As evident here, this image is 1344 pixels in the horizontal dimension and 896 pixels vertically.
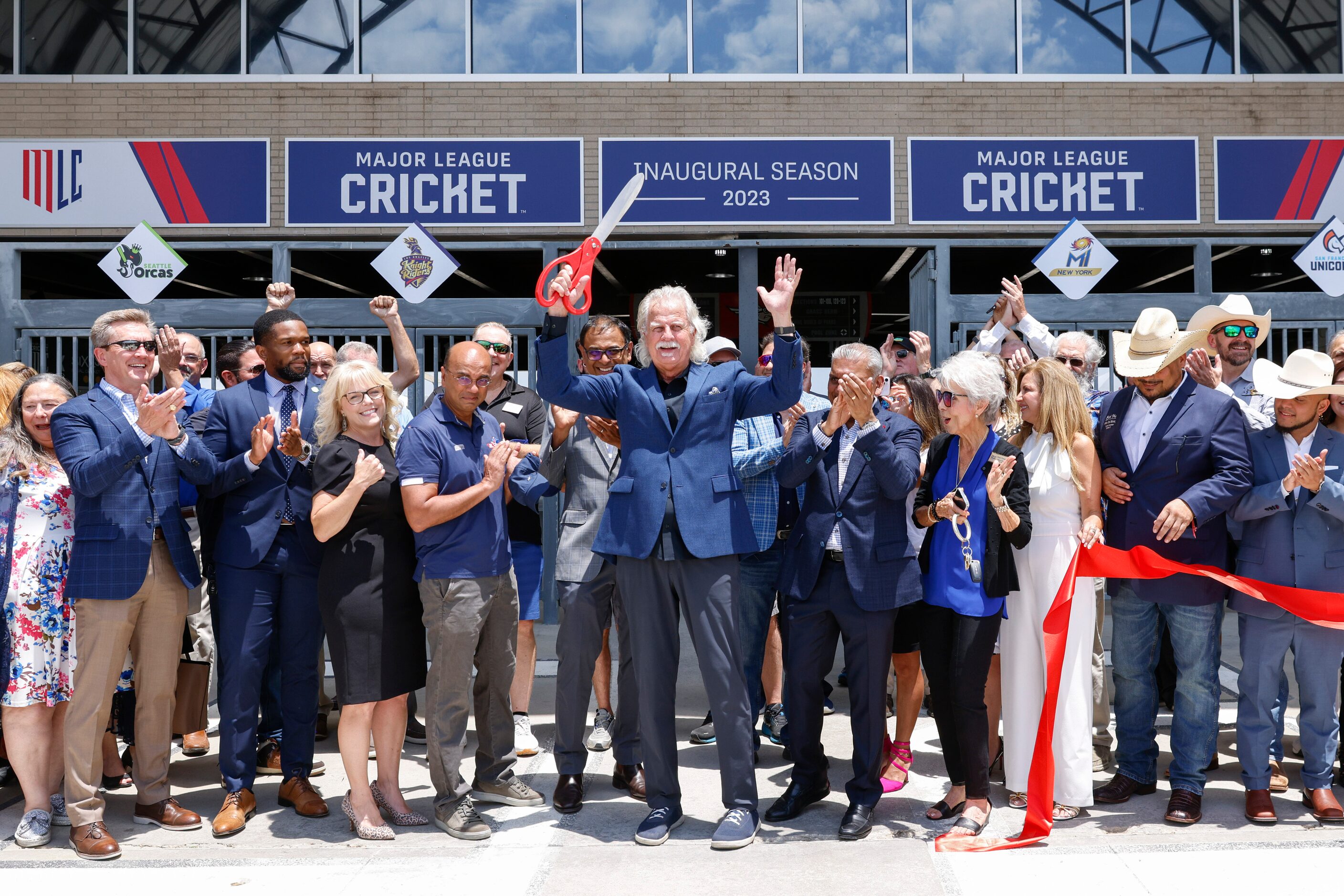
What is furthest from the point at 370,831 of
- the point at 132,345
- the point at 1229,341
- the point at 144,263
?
the point at 144,263

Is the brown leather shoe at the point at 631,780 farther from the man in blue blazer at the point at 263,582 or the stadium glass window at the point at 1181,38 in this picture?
the stadium glass window at the point at 1181,38

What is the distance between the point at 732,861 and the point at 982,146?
8.60 m

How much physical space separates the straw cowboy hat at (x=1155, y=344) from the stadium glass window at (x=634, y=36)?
7265 mm

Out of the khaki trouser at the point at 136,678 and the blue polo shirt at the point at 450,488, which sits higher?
the blue polo shirt at the point at 450,488

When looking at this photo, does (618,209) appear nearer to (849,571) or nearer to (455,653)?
(849,571)

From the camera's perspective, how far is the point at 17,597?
15.3 feet

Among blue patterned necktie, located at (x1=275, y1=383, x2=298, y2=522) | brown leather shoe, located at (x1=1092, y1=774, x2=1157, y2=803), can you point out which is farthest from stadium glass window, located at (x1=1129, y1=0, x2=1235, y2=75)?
blue patterned necktie, located at (x1=275, y1=383, x2=298, y2=522)

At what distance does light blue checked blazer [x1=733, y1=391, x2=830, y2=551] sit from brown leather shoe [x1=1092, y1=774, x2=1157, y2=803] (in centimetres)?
176

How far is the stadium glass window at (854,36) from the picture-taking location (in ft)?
37.4

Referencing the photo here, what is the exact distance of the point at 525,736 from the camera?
237 inches

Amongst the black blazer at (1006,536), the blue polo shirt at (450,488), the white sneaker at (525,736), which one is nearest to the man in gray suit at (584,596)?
the blue polo shirt at (450,488)

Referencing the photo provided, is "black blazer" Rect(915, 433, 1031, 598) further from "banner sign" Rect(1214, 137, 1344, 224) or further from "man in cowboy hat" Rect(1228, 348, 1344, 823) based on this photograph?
"banner sign" Rect(1214, 137, 1344, 224)

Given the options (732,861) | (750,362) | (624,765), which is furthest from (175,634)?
(750,362)

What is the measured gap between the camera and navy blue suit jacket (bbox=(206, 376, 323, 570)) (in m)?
4.88
